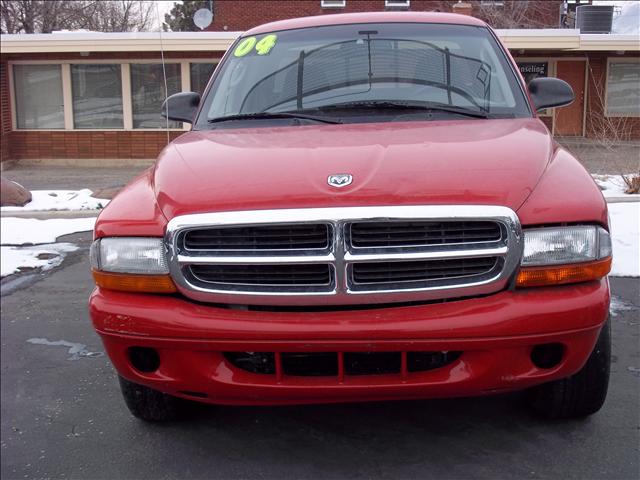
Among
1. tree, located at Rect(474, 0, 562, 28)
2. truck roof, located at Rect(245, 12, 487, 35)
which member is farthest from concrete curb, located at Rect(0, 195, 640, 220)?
tree, located at Rect(474, 0, 562, 28)

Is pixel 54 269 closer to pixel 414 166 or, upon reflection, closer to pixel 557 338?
pixel 414 166

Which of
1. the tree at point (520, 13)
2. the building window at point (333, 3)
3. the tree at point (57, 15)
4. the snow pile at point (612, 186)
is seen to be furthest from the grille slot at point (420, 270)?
the tree at point (57, 15)

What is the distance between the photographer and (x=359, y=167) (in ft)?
9.34

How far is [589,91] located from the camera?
20.2 meters

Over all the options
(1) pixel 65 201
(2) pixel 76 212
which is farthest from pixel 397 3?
Answer: (2) pixel 76 212

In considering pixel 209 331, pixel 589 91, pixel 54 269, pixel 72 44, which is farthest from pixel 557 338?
pixel 589 91

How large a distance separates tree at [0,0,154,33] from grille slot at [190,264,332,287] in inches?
1048

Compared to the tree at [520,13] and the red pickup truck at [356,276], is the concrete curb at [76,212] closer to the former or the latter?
the red pickup truck at [356,276]

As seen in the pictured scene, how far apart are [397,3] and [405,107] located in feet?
69.7

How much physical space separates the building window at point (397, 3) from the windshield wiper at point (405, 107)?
20.9 metres

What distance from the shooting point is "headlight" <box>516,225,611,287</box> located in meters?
2.68

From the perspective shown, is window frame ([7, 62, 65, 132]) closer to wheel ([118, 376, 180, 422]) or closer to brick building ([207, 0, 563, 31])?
brick building ([207, 0, 563, 31])

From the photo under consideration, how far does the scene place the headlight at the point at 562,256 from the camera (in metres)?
2.68

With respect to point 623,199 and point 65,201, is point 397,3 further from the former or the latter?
point 65,201
